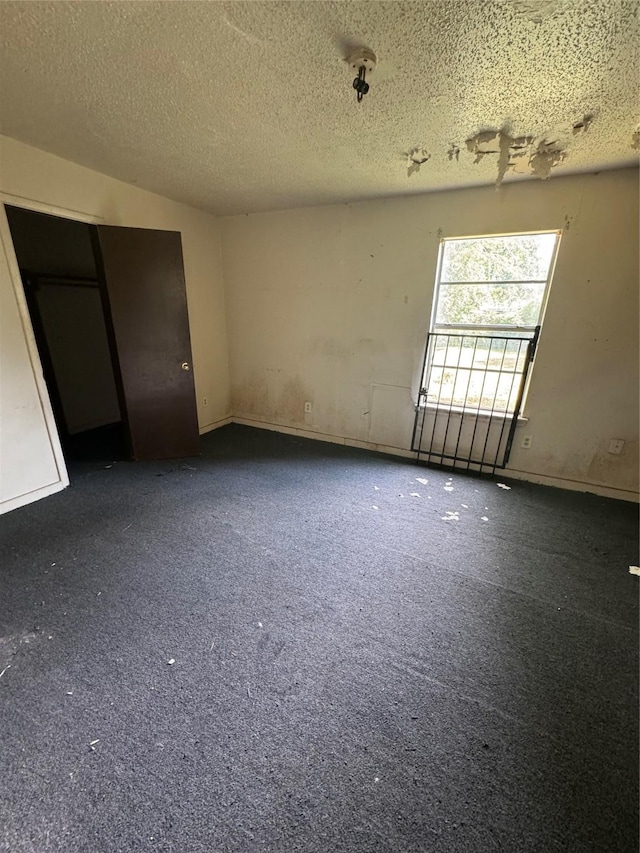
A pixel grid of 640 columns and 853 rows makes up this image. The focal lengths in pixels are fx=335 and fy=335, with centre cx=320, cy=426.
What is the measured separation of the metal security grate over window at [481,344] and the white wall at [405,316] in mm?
97

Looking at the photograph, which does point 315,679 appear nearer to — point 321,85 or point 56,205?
point 321,85

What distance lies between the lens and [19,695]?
1.25 metres

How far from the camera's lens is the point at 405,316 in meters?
3.04

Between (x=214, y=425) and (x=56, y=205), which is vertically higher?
(x=56, y=205)

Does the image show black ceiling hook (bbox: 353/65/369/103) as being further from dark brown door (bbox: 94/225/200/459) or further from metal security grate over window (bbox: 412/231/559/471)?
dark brown door (bbox: 94/225/200/459)

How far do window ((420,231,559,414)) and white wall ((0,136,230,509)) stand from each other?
7.95ft

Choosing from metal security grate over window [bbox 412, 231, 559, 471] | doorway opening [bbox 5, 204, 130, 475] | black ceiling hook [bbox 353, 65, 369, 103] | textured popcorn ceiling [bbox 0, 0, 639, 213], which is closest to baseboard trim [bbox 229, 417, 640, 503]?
metal security grate over window [bbox 412, 231, 559, 471]

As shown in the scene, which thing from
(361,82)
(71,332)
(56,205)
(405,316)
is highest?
(361,82)

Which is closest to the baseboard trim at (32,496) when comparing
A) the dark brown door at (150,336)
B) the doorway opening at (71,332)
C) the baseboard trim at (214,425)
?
the doorway opening at (71,332)

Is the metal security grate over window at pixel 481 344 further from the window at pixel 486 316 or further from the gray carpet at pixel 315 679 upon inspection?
the gray carpet at pixel 315 679

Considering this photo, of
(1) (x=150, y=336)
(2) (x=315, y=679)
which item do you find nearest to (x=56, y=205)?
(1) (x=150, y=336)

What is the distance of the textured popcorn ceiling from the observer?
1132 mm

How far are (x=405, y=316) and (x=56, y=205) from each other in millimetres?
2760

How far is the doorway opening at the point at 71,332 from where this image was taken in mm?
3174
